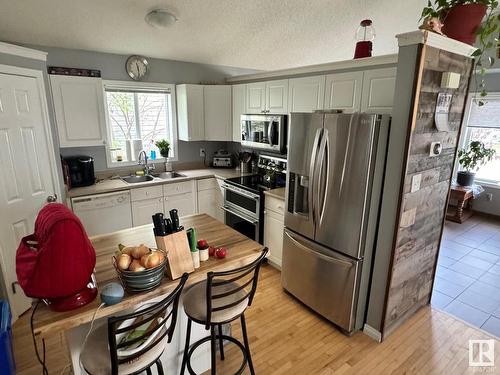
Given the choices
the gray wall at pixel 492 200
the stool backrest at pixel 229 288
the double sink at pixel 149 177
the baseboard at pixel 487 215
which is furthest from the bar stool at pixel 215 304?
the baseboard at pixel 487 215

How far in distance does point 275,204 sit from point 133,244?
1.63m

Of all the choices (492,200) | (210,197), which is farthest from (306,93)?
(492,200)

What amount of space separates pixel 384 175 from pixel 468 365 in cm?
153

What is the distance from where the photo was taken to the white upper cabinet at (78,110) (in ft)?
10.3

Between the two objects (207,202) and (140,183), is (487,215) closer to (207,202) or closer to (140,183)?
(207,202)

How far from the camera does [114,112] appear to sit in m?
3.87

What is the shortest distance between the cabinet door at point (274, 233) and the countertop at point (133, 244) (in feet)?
3.30

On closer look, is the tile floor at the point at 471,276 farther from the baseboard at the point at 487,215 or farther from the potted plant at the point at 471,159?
the potted plant at the point at 471,159

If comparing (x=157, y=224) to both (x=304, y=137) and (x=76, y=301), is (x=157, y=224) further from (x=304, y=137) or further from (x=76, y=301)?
(x=304, y=137)

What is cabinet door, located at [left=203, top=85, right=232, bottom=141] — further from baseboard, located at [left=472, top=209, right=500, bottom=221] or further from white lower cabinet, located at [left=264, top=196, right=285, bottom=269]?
baseboard, located at [left=472, top=209, right=500, bottom=221]

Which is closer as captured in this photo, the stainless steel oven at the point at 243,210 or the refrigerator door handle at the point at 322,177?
the refrigerator door handle at the point at 322,177

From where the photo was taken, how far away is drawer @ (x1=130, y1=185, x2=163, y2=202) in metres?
3.54

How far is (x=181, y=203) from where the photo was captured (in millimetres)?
3936

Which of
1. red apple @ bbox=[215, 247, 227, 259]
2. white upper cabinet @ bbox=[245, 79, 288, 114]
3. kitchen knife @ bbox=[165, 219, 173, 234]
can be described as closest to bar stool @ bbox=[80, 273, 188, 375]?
kitchen knife @ bbox=[165, 219, 173, 234]
